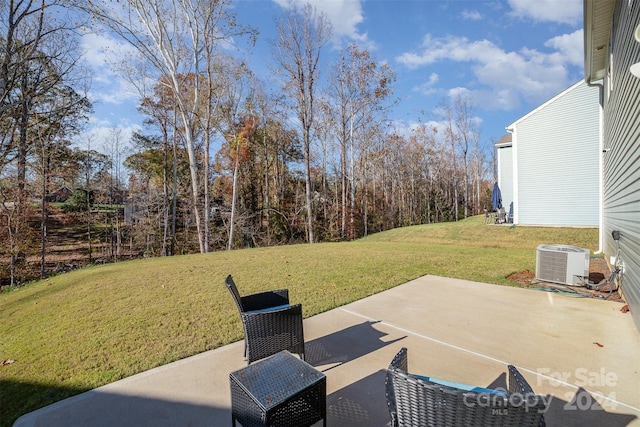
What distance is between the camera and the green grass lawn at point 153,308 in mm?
2672

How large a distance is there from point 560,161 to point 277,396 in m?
14.2

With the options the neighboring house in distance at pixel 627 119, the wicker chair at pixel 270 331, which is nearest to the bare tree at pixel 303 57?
the neighboring house in distance at pixel 627 119

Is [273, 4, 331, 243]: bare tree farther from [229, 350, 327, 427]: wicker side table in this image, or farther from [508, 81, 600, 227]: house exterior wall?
[229, 350, 327, 427]: wicker side table

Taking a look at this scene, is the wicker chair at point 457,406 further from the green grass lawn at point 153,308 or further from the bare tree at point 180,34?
Result: the bare tree at point 180,34

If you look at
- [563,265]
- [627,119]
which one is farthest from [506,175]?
[627,119]

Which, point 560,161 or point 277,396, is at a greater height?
point 560,161

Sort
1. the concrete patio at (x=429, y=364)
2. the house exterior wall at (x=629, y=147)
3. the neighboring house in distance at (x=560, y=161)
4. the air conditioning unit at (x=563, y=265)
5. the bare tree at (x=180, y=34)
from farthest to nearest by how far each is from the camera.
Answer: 1. the bare tree at (x=180, y=34)
2. the neighboring house in distance at (x=560, y=161)
3. the air conditioning unit at (x=563, y=265)
4. the house exterior wall at (x=629, y=147)
5. the concrete patio at (x=429, y=364)

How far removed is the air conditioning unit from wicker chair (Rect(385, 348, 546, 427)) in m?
5.16

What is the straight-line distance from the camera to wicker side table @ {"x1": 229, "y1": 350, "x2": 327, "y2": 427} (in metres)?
1.57

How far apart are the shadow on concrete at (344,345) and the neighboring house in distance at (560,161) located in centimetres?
1230

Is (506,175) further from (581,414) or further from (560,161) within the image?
(581,414)

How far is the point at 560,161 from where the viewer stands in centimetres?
1156

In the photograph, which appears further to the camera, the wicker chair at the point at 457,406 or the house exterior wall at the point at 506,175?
the house exterior wall at the point at 506,175

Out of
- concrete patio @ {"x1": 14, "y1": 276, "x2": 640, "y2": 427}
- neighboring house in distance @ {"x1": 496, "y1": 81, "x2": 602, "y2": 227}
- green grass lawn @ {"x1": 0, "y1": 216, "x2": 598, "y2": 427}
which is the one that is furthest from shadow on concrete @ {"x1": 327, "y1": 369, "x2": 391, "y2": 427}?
neighboring house in distance @ {"x1": 496, "y1": 81, "x2": 602, "y2": 227}
